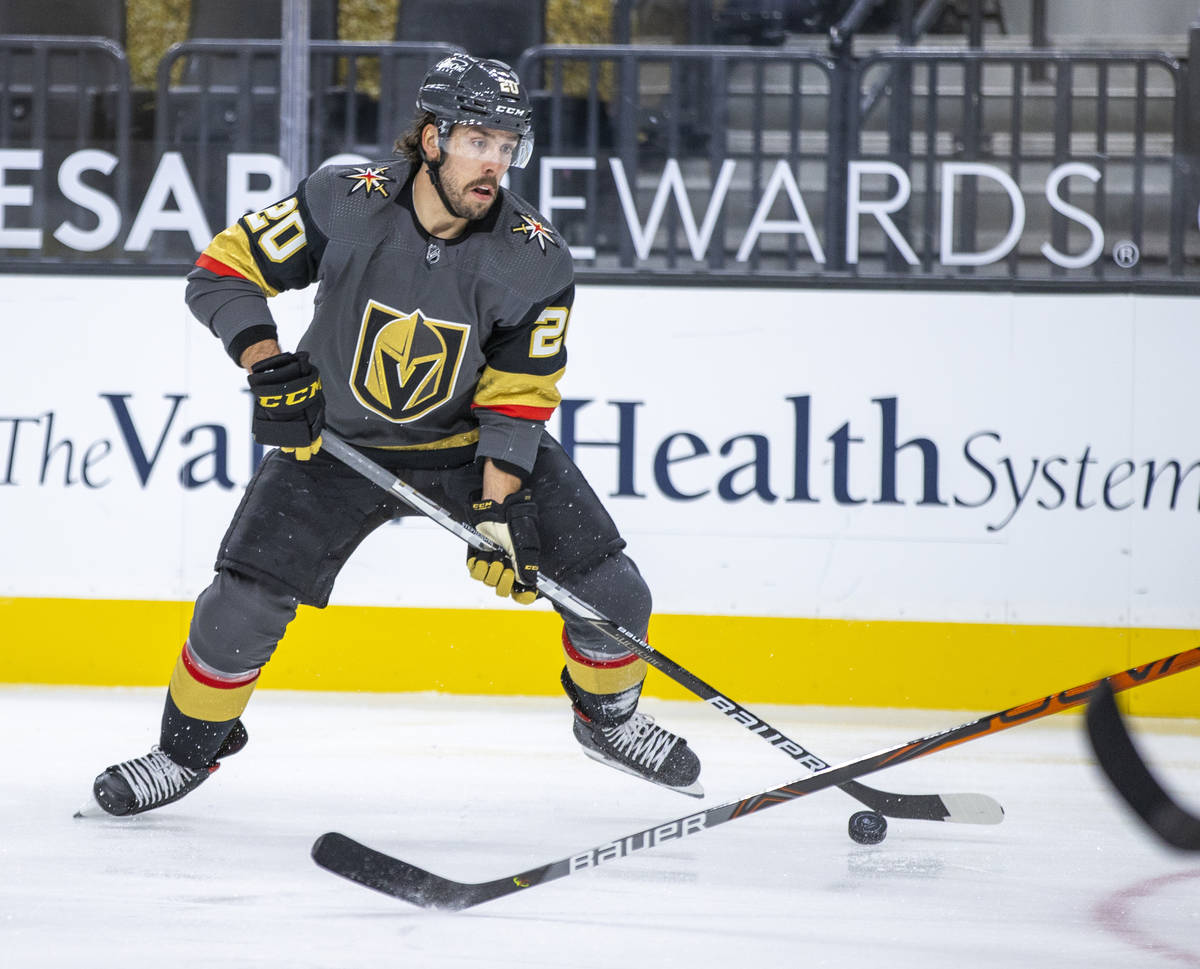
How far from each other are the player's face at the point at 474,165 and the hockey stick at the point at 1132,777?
1.07m

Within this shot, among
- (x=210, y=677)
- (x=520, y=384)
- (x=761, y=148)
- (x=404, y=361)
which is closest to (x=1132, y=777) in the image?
(x=520, y=384)

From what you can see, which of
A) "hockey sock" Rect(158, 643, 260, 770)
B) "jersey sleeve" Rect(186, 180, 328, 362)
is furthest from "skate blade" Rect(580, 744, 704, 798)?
"jersey sleeve" Rect(186, 180, 328, 362)

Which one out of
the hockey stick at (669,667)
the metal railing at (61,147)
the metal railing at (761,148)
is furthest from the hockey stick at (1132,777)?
the metal railing at (61,147)

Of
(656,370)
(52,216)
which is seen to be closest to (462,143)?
(656,370)

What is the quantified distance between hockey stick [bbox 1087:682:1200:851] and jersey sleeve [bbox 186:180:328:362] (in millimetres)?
1226

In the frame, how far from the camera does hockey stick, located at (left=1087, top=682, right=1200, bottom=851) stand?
58.4 inches

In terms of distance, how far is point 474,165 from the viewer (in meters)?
2.06

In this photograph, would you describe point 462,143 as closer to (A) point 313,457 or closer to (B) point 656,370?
(A) point 313,457

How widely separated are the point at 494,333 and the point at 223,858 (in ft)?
2.80

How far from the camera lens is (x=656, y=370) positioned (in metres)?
3.35

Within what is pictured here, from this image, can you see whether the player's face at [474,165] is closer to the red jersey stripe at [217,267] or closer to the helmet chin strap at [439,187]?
the helmet chin strap at [439,187]

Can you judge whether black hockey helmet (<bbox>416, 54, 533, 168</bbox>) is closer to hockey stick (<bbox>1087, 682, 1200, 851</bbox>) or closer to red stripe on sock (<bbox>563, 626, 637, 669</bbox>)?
red stripe on sock (<bbox>563, 626, 637, 669</bbox>)

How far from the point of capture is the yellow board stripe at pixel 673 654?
327cm

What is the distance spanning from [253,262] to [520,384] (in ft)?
1.40
